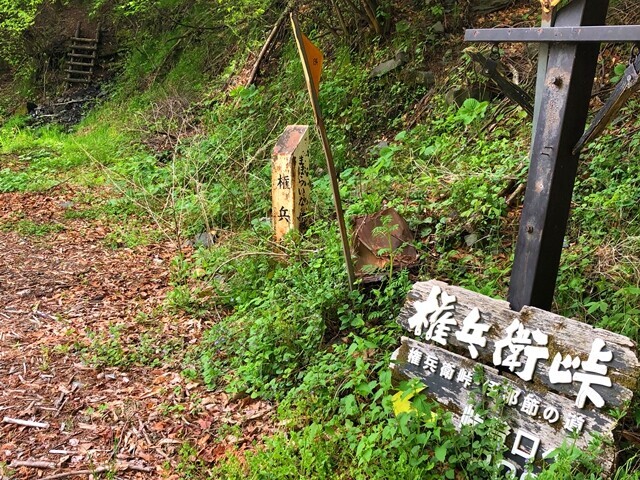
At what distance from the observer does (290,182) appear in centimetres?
517

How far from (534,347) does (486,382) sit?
0.29m

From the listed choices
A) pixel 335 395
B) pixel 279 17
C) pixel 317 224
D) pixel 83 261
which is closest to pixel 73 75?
pixel 279 17

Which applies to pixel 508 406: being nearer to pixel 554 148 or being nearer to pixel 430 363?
pixel 430 363

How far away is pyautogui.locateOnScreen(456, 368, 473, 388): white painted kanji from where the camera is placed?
2.75 meters

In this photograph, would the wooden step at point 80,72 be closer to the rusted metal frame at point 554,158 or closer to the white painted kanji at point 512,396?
the rusted metal frame at point 554,158

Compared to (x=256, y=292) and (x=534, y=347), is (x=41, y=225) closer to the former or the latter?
(x=256, y=292)

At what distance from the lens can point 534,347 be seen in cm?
258

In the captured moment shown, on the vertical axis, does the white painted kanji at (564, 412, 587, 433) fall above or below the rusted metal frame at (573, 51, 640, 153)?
below

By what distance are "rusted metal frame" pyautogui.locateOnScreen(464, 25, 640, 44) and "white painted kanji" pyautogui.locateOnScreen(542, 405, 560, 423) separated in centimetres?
159

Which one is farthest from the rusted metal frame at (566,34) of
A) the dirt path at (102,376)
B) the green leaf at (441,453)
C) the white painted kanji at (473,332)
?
the dirt path at (102,376)

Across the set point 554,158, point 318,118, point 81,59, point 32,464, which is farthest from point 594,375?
point 81,59

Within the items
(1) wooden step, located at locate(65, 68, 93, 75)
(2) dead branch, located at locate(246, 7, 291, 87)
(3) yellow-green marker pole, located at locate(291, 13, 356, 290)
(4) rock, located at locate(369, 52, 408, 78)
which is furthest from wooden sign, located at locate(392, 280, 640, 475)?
(1) wooden step, located at locate(65, 68, 93, 75)

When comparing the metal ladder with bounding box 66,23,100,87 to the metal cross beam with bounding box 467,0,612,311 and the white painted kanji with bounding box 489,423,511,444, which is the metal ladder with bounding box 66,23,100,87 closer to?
the metal cross beam with bounding box 467,0,612,311

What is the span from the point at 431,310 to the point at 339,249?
1.45 m
